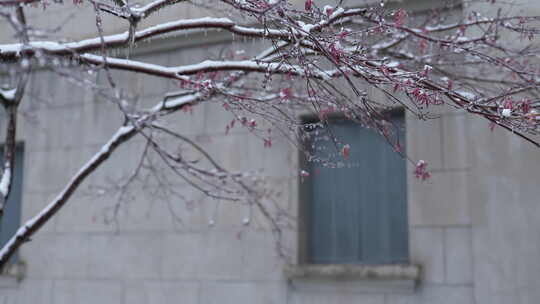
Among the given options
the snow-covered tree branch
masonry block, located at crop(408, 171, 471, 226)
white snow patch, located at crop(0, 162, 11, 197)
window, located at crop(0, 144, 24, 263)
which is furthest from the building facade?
white snow patch, located at crop(0, 162, 11, 197)

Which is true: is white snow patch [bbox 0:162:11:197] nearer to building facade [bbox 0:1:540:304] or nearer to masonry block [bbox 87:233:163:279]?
building facade [bbox 0:1:540:304]

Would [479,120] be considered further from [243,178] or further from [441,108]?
[243,178]

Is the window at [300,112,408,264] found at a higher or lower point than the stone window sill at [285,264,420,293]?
higher

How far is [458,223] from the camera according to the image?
9289mm

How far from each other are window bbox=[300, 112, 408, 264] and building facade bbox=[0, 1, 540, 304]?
3.7 inches

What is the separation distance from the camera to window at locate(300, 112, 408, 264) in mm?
9930

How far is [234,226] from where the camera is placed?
1066 cm

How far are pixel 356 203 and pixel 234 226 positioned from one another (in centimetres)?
176

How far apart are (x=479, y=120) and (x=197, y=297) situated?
4565 mm

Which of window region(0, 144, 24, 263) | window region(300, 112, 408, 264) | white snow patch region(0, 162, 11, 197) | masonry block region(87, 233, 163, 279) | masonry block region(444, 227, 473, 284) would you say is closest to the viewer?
white snow patch region(0, 162, 11, 197)

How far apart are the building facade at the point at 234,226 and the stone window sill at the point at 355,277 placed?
0.6 inches

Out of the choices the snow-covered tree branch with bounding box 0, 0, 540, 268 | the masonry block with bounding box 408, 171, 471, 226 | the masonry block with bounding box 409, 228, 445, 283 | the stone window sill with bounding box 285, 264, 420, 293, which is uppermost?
the snow-covered tree branch with bounding box 0, 0, 540, 268

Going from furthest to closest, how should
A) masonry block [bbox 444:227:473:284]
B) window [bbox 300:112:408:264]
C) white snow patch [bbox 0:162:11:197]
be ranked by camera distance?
window [bbox 300:112:408:264], masonry block [bbox 444:227:473:284], white snow patch [bbox 0:162:11:197]

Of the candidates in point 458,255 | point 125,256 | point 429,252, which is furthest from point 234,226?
point 458,255
